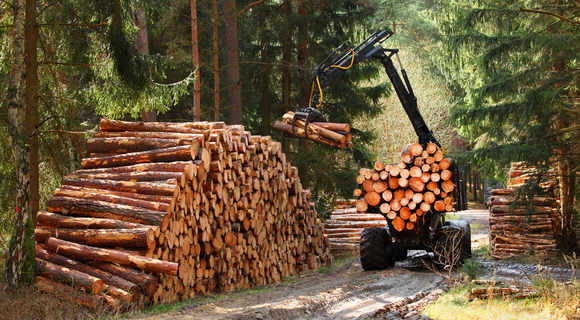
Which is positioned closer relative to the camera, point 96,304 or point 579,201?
point 96,304

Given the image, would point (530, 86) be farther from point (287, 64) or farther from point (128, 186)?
point (128, 186)

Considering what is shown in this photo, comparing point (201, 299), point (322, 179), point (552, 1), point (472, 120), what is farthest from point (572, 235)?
point (201, 299)

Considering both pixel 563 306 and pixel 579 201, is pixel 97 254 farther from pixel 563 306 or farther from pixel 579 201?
pixel 579 201

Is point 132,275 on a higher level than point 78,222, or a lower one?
lower

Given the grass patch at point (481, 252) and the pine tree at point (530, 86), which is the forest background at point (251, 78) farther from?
the grass patch at point (481, 252)

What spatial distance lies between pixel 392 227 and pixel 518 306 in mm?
3901

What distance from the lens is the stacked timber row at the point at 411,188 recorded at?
32.0ft

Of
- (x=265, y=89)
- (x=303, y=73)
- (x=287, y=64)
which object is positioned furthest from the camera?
(x=265, y=89)

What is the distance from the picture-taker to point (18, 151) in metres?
6.65

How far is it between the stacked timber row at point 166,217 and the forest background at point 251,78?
0.59m

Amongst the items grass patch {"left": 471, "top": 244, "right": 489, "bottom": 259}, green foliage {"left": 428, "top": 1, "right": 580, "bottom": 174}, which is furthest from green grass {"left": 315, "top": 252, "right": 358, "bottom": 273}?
green foliage {"left": 428, "top": 1, "right": 580, "bottom": 174}

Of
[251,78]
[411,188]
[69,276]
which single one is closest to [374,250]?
[411,188]

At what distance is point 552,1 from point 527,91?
2.78 meters

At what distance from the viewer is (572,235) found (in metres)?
12.6
